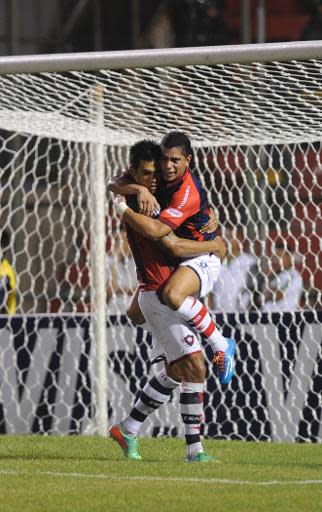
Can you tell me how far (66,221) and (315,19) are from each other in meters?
3.98

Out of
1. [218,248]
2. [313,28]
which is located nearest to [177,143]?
[218,248]

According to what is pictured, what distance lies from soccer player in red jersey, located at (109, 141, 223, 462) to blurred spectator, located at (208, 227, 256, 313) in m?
3.29

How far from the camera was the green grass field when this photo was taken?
240 inches

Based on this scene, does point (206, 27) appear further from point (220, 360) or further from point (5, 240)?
point (220, 360)

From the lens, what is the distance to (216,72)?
29.0 ft

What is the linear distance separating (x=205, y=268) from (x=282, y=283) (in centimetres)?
338

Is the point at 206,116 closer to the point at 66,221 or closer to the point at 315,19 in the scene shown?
the point at 66,221

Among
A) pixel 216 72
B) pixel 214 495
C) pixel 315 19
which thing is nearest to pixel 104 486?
pixel 214 495

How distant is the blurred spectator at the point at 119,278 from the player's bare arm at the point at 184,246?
3457mm

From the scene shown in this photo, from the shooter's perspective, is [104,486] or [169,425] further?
[169,425]

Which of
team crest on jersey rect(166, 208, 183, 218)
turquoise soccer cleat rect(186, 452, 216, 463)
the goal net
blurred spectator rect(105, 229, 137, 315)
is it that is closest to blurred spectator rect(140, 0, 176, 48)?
→ blurred spectator rect(105, 229, 137, 315)

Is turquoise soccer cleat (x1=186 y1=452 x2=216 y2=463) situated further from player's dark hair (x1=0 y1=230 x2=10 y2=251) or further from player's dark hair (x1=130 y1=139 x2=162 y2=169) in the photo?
player's dark hair (x1=0 y1=230 x2=10 y2=251)

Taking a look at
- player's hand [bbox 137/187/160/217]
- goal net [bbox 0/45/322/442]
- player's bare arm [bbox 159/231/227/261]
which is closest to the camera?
player's hand [bbox 137/187/160/217]

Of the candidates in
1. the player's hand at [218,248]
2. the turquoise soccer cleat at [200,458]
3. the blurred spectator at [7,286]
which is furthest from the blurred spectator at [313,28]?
the turquoise soccer cleat at [200,458]
